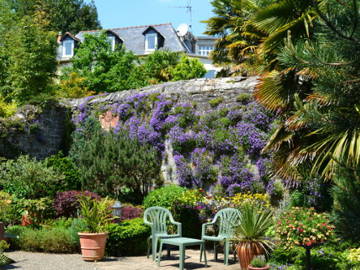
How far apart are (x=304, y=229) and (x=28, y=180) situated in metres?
6.62

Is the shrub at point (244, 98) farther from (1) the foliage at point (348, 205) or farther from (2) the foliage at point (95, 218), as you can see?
(1) the foliage at point (348, 205)

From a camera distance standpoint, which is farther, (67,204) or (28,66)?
(28,66)

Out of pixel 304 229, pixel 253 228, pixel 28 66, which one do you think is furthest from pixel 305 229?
pixel 28 66

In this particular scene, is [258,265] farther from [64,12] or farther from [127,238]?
[64,12]

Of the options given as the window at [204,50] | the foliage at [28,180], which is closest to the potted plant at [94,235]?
the foliage at [28,180]

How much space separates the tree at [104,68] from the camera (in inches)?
898

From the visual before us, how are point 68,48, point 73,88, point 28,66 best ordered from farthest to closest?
point 68,48, point 73,88, point 28,66

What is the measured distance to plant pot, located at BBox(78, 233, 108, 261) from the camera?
843 centimetres

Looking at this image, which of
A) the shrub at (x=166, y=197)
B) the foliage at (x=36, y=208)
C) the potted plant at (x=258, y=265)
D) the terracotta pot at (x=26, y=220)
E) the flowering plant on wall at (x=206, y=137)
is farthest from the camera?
the flowering plant on wall at (x=206, y=137)

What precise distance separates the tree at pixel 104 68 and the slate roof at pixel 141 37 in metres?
5.37

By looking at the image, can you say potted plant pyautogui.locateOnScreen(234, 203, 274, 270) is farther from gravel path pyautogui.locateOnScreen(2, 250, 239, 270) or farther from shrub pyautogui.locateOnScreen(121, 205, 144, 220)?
shrub pyautogui.locateOnScreen(121, 205, 144, 220)

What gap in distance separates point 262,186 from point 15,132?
6652 mm

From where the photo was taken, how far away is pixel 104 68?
2350cm

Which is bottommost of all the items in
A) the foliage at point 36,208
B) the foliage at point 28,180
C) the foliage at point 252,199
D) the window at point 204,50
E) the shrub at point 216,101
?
the foliage at point 36,208
